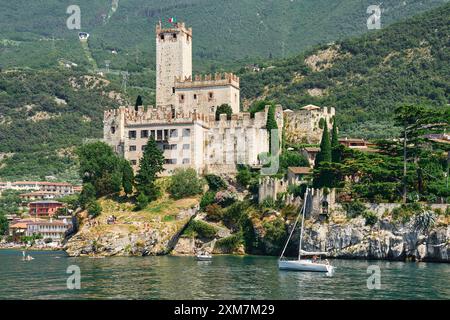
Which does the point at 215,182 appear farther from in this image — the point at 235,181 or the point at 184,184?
the point at 184,184

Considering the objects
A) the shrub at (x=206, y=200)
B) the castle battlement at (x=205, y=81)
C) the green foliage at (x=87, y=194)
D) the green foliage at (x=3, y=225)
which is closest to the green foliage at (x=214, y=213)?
the shrub at (x=206, y=200)

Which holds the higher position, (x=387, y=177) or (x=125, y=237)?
(x=387, y=177)

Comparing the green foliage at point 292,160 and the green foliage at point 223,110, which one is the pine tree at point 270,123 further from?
the green foliage at point 223,110

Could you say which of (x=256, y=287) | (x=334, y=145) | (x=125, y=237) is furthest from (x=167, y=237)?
(x=256, y=287)

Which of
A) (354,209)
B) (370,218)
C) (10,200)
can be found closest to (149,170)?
(354,209)

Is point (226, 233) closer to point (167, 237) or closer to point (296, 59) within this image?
point (167, 237)

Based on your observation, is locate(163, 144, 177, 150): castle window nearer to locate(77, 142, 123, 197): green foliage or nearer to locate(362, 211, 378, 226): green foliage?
locate(77, 142, 123, 197): green foliage
